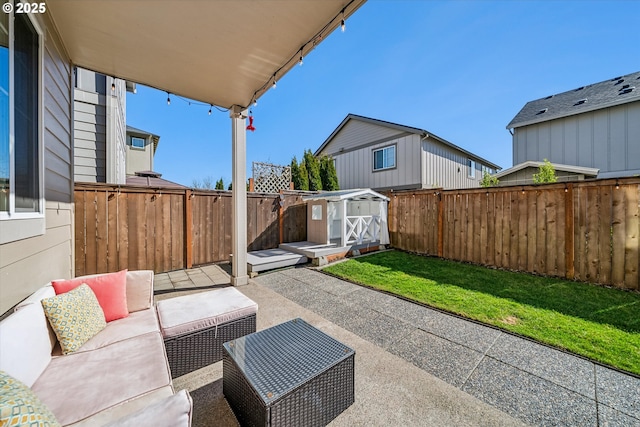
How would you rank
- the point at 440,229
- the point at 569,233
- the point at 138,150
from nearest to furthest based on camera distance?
the point at 569,233 → the point at 440,229 → the point at 138,150

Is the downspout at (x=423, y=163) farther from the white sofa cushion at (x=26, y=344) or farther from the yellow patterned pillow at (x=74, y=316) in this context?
the white sofa cushion at (x=26, y=344)

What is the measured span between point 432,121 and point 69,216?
1404 cm

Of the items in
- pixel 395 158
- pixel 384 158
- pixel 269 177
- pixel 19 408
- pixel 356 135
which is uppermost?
pixel 356 135

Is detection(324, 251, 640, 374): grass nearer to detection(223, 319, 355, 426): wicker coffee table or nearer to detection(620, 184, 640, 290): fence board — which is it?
detection(620, 184, 640, 290): fence board

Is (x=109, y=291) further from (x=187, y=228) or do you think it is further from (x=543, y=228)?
(x=543, y=228)

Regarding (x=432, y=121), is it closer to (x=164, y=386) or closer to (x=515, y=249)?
(x=515, y=249)

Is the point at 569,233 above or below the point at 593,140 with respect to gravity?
below

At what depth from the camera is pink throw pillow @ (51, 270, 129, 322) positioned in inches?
90.8

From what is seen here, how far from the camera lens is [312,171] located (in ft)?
39.0

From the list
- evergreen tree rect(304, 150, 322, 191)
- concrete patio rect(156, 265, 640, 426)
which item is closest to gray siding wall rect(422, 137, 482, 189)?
evergreen tree rect(304, 150, 322, 191)

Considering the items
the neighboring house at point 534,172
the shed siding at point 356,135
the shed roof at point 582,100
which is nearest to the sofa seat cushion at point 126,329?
the shed siding at point 356,135

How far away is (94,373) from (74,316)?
637 millimetres

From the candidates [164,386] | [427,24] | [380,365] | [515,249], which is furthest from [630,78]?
[164,386]

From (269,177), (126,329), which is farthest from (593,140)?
(126,329)
